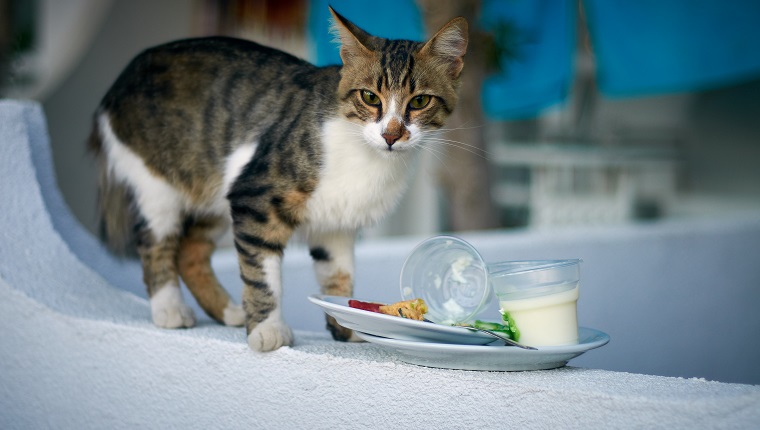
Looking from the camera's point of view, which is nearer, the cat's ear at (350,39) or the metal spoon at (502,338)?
the metal spoon at (502,338)

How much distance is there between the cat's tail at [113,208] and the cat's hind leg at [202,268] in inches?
6.2

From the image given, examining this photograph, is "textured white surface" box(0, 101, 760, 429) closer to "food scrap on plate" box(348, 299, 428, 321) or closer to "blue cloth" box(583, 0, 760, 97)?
"food scrap on plate" box(348, 299, 428, 321)

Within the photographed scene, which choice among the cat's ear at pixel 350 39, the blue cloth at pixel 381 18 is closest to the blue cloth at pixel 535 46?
the blue cloth at pixel 381 18

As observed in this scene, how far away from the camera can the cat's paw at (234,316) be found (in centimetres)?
230

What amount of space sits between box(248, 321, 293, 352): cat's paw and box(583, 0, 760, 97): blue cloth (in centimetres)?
277

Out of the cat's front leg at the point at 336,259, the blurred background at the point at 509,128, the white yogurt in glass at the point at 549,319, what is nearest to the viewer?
the white yogurt in glass at the point at 549,319

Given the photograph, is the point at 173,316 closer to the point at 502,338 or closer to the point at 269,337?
the point at 269,337

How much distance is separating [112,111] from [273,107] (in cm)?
55

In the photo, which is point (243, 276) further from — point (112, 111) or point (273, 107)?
point (112, 111)

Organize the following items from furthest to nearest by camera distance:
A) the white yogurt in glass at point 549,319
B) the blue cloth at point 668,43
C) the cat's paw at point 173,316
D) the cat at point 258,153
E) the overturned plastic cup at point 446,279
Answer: the blue cloth at point 668,43 → the cat's paw at point 173,316 → the cat at point 258,153 → the overturned plastic cup at point 446,279 → the white yogurt in glass at point 549,319

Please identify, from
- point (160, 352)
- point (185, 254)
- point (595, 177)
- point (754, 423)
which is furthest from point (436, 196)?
point (754, 423)

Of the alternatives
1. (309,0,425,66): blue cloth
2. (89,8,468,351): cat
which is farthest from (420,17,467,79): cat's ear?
(309,0,425,66): blue cloth

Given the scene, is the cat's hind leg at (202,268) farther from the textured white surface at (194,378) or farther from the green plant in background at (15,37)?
the green plant in background at (15,37)

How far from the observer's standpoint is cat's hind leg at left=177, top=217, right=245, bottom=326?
7.82 ft
